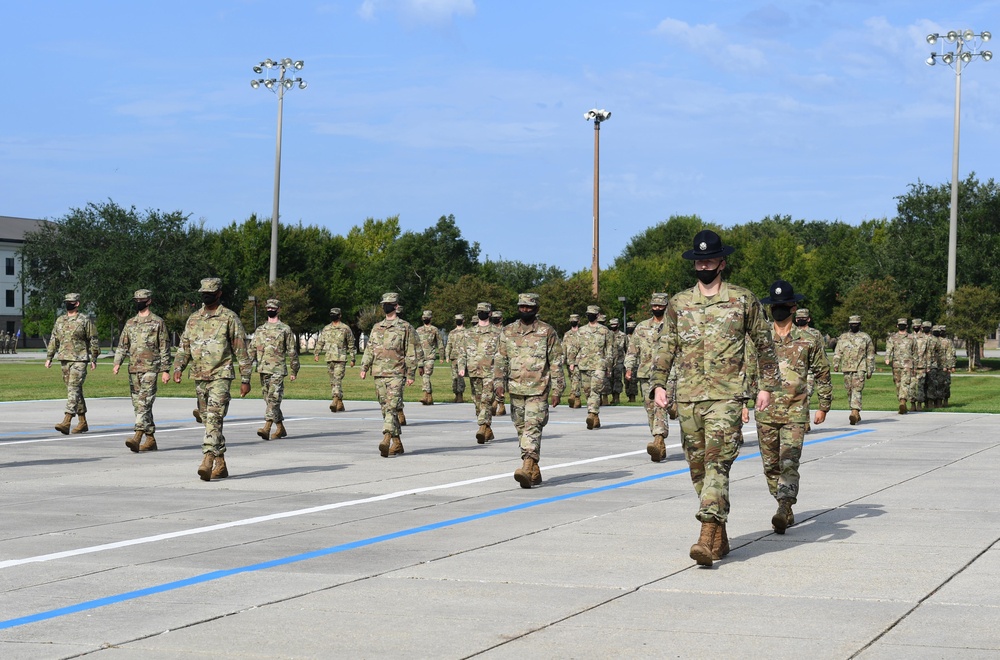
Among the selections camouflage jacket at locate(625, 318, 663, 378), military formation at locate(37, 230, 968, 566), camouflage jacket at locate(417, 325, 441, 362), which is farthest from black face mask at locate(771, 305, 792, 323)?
camouflage jacket at locate(417, 325, 441, 362)

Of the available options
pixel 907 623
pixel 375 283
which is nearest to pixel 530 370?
pixel 907 623

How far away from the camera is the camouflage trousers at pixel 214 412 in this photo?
1398 cm

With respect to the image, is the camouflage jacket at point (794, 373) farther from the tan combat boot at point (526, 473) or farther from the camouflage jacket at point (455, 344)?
the camouflage jacket at point (455, 344)

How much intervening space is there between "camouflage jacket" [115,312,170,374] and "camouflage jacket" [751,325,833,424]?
9503mm

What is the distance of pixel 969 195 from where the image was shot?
225 feet

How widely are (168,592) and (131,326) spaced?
445 inches

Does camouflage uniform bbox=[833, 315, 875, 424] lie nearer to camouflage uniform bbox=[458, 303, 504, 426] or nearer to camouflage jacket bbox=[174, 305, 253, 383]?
camouflage uniform bbox=[458, 303, 504, 426]

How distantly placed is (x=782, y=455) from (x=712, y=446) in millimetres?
1985

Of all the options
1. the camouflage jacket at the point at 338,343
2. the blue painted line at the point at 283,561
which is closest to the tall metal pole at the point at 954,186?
the camouflage jacket at the point at 338,343

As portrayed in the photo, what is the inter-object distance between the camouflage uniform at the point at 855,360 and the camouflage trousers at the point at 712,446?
672 inches

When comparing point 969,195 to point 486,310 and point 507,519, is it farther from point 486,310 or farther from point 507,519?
point 507,519

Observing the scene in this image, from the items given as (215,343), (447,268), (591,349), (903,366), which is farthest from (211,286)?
(447,268)

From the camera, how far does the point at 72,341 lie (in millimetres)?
20078

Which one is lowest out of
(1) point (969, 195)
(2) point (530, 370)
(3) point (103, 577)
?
(3) point (103, 577)
